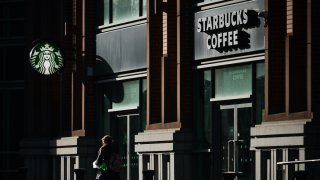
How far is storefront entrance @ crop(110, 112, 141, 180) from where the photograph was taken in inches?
1379

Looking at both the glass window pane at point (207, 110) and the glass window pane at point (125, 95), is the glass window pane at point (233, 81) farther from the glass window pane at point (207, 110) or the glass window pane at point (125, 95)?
the glass window pane at point (125, 95)

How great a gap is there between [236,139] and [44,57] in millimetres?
9169

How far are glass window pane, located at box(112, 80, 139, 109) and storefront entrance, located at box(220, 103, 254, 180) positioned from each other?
199 inches

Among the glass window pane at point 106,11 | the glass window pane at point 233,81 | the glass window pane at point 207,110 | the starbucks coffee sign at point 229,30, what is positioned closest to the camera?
the starbucks coffee sign at point 229,30

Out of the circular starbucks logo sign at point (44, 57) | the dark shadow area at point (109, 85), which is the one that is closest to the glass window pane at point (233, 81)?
the dark shadow area at point (109, 85)

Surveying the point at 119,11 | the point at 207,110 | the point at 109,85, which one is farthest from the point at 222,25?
the point at 109,85

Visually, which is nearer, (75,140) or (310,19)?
(310,19)

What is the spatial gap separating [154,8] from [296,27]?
6751 mm

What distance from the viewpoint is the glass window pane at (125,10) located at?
114 ft

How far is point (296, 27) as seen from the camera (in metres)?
26.0

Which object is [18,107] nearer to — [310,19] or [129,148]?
[129,148]

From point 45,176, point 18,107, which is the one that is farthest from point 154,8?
point 18,107

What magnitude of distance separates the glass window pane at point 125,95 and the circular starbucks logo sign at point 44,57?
214 centimetres

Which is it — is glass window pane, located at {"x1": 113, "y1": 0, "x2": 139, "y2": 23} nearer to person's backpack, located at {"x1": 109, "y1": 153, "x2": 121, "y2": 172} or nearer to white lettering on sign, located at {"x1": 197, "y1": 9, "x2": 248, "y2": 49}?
white lettering on sign, located at {"x1": 197, "y1": 9, "x2": 248, "y2": 49}
